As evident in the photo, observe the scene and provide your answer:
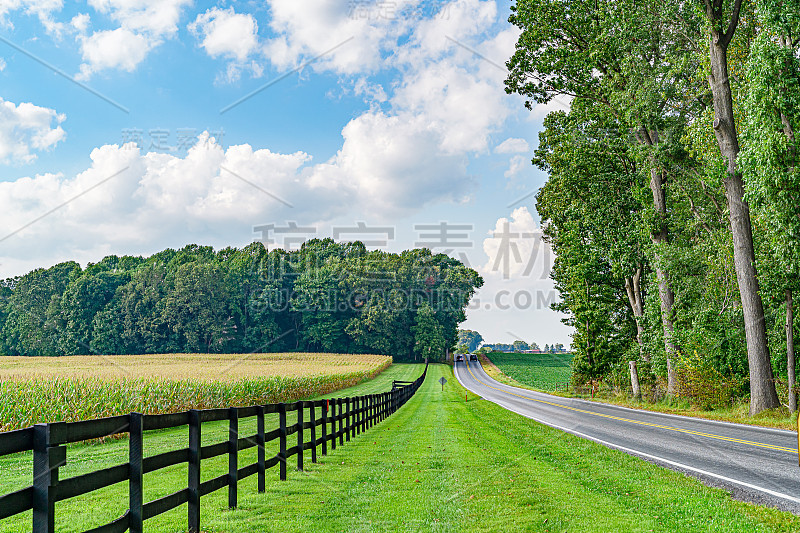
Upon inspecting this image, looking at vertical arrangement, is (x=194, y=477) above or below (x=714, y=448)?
above

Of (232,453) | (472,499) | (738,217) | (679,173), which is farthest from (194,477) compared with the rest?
(679,173)

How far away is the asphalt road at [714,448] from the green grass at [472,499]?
0.61 meters

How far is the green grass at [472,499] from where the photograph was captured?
248 inches

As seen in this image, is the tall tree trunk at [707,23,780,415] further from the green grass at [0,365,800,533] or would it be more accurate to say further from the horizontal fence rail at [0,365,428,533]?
the horizontal fence rail at [0,365,428,533]

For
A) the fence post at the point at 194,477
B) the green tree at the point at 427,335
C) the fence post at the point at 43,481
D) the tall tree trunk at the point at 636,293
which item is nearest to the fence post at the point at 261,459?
the fence post at the point at 194,477

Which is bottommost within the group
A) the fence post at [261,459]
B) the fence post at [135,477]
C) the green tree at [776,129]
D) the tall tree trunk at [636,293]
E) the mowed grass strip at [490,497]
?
the mowed grass strip at [490,497]

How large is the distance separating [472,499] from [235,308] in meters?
101

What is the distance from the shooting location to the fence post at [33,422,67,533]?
12.2 feet

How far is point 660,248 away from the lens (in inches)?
947

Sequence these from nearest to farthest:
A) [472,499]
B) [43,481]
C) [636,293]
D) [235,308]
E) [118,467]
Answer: [43,481] < [118,467] < [472,499] < [636,293] < [235,308]

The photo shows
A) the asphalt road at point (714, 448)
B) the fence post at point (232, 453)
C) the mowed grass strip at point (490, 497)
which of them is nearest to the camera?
the mowed grass strip at point (490, 497)

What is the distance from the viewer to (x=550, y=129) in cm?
3238

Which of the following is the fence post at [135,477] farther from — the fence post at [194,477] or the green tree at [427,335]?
the green tree at [427,335]

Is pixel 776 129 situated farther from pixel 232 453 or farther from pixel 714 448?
pixel 232 453
